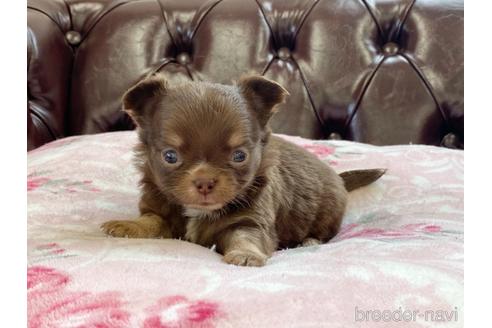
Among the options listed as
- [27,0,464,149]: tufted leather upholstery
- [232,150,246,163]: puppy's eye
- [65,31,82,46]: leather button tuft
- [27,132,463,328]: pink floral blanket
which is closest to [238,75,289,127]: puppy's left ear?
[232,150,246,163]: puppy's eye

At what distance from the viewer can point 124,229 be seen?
1694 millimetres

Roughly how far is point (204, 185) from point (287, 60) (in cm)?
175

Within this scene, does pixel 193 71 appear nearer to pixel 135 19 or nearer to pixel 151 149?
pixel 135 19

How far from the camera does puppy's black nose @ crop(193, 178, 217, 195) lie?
1.61 m

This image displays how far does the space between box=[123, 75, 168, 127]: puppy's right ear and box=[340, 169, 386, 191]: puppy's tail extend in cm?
103

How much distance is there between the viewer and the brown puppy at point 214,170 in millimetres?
1630

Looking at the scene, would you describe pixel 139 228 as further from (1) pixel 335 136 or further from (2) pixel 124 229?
(1) pixel 335 136

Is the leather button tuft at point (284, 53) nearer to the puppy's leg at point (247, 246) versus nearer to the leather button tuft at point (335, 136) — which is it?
the leather button tuft at point (335, 136)

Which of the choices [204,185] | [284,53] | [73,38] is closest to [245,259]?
[204,185]

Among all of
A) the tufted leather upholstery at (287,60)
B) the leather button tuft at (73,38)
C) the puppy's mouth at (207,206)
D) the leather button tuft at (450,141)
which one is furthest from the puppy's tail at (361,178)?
the leather button tuft at (73,38)

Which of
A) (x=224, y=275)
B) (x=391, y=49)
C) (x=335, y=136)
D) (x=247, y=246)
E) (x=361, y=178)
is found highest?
(x=391, y=49)

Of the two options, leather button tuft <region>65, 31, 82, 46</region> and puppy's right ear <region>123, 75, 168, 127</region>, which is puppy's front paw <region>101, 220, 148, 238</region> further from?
leather button tuft <region>65, 31, 82, 46</region>

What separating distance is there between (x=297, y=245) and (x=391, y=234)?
14.8 inches

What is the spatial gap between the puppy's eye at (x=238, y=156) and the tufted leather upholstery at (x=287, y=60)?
1430 millimetres
